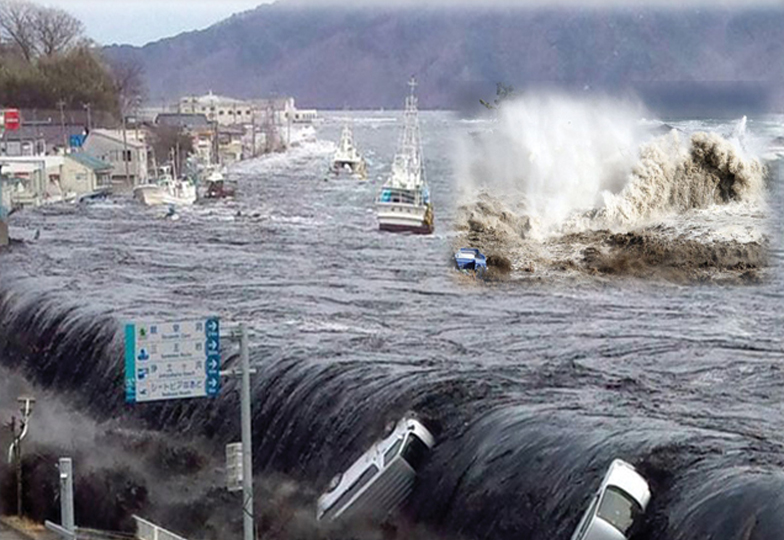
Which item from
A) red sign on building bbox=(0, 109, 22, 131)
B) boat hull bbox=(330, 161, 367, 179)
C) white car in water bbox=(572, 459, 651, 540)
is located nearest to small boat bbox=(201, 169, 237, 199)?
boat hull bbox=(330, 161, 367, 179)

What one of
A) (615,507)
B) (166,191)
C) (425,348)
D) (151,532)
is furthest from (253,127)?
(615,507)

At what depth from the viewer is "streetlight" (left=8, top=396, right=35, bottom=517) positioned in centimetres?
743

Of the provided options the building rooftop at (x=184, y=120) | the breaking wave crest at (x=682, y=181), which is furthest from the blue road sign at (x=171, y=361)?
the building rooftop at (x=184, y=120)

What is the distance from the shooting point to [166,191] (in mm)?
11438

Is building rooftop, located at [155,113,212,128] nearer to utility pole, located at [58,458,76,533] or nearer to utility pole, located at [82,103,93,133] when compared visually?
utility pole, located at [82,103,93,133]

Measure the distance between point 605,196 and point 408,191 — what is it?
1.30 m

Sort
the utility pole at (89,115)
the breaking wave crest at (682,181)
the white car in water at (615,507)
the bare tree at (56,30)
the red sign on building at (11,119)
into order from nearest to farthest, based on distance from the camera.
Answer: the white car in water at (615,507)
the breaking wave crest at (682,181)
the bare tree at (56,30)
the red sign on building at (11,119)
the utility pole at (89,115)

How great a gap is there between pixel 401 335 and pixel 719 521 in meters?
3.37

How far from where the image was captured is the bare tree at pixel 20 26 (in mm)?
11045

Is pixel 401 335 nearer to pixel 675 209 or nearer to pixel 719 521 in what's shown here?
pixel 675 209

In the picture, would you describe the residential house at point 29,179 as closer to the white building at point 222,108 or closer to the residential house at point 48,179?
the residential house at point 48,179

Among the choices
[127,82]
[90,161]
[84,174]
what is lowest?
[84,174]

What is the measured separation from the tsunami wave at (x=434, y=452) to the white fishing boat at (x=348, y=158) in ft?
6.99

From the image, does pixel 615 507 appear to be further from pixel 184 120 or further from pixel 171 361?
pixel 184 120
